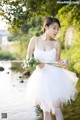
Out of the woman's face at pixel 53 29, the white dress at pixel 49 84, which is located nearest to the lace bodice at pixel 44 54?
the white dress at pixel 49 84

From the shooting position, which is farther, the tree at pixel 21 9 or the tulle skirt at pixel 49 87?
the tree at pixel 21 9

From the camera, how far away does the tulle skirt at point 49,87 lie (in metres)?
3.15

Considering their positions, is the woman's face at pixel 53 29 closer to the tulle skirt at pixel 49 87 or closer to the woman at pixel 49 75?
the woman at pixel 49 75

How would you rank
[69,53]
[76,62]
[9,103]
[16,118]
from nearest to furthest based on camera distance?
[16,118] < [9,103] < [76,62] < [69,53]

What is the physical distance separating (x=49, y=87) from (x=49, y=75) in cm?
11

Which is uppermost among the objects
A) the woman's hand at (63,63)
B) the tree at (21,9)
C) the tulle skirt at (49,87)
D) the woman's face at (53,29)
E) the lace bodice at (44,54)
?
the tree at (21,9)

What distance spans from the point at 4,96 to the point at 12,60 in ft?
44.6

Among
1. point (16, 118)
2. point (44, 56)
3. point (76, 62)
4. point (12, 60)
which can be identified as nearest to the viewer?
point (44, 56)

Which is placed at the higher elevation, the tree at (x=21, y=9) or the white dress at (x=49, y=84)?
the tree at (x=21, y=9)

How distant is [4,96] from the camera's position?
6965 mm

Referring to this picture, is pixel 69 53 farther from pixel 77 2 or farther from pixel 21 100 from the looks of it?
pixel 21 100

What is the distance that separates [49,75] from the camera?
3.15 metres

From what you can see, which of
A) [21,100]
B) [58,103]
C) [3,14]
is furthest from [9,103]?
[3,14]

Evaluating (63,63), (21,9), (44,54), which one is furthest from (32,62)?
(21,9)
